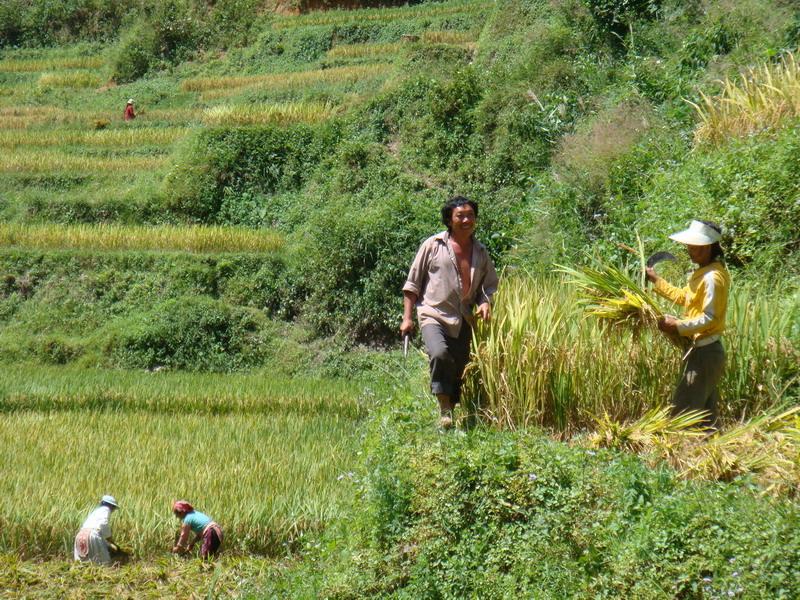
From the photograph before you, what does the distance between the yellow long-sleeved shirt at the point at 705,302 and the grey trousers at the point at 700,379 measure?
0.10 meters

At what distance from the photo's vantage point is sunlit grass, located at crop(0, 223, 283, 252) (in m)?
17.3

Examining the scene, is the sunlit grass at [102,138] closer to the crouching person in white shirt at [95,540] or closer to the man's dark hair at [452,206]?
the crouching person in white shirt at [95,540]

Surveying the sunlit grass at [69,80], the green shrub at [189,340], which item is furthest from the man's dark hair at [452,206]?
the sunlit grass at [69,80]

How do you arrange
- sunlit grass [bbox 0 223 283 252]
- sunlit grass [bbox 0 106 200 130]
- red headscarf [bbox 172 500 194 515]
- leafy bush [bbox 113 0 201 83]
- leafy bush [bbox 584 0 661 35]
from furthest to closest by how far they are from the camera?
leafy bush [bbox 113 0 201 83]
sunlit grass [bbox 0 106 200 130]
sunlit grass [bbox 0 223 283 252]
leafy bush [bbox 584 0 661 35]
red headscarf [bbox 172 500 194 515]

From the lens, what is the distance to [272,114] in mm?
21047

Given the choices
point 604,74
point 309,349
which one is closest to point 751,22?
point 604,74

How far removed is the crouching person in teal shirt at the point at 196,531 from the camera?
710 centimetres

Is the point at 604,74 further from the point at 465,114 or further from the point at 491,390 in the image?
the point at 491,390

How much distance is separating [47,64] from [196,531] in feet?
90.0

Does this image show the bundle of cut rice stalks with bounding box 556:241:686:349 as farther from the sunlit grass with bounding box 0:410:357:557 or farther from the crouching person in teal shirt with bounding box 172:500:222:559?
the crouching person in teal shirt with bounding box 172:500:222:559

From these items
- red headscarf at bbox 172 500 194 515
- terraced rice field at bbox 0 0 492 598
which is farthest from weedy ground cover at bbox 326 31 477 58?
red headscarf at bbox 172 500 194 515

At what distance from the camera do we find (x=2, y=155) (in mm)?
21922

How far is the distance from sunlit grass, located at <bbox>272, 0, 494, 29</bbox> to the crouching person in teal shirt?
21.5 m

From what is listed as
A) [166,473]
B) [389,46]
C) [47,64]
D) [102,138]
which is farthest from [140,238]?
[47,64]
